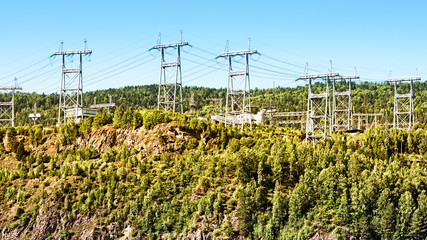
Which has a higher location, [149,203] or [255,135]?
[255,135]

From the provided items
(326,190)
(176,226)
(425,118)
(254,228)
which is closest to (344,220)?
(326,190)

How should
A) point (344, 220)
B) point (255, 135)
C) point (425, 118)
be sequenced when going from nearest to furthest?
point (344, 220), point (255, 135), point (425, 118)

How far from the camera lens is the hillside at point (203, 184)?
2515 inches

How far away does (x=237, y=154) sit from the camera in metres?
70.9

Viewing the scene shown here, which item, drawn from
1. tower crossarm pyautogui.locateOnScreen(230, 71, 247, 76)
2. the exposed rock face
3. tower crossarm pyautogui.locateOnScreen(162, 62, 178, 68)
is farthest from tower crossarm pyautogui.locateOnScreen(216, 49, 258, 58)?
the exposed rock face

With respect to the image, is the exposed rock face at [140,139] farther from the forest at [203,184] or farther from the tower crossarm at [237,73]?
the tower crossarm at [237,73]

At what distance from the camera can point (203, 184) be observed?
69.2 meters

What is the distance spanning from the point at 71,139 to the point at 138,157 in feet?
43.0

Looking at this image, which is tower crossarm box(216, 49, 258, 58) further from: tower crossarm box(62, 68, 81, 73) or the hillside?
tower crossarm box(62, 68, 81, 73)

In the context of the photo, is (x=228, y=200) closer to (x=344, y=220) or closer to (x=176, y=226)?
(x=176, y=226)

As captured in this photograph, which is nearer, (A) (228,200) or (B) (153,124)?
(A) (228,200)

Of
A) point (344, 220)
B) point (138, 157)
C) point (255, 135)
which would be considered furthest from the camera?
point (255, 135)

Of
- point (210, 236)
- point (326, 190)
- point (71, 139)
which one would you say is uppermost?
point (71, 139)

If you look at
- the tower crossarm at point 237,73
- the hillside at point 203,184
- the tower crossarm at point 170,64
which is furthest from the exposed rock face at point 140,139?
the tower crossarm at point 237,73
